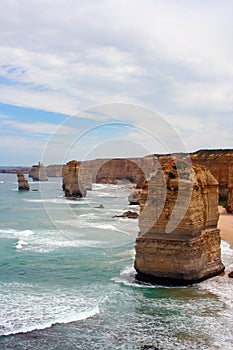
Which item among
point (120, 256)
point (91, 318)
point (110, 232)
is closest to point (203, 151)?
point (110, 232)

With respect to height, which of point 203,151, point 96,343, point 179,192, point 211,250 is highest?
point 203,151

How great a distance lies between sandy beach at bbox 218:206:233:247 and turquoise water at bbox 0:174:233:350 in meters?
3.93

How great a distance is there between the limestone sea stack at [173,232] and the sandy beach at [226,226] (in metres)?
12.9

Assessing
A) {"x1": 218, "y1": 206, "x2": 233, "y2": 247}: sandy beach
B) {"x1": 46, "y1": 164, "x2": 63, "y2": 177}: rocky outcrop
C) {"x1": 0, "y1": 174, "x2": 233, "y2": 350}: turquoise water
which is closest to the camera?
{"x1": 0, "y1": 174, "x2": 233, "y2": 350}: turquoise water

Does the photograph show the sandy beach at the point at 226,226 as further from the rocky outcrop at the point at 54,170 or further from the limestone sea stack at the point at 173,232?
the rocky outcrop at the point at 54,170

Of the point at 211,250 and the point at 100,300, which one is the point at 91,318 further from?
the point at 211,250

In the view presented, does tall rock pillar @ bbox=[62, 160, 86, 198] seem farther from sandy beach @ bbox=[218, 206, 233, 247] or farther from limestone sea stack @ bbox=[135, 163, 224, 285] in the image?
limestone sea stack @ bbox=[135, 163, 224, 285]

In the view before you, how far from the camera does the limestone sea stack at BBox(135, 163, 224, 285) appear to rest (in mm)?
18891

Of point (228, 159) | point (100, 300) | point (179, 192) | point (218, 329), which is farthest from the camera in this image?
point (228, 159)

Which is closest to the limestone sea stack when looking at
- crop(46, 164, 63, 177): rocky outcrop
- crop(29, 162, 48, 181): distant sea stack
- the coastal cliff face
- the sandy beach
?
the sandy beach

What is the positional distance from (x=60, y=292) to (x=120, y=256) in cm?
788

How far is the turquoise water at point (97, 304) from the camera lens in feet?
45.3

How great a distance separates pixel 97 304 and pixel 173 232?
4.63m

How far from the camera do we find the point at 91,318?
15.6 m
